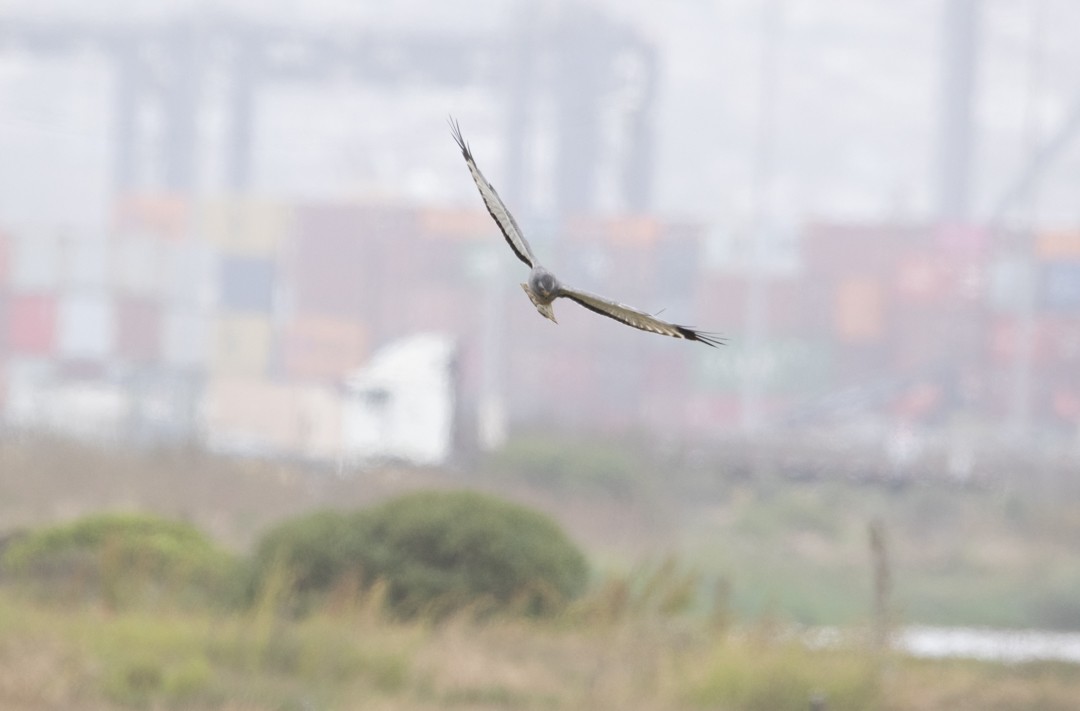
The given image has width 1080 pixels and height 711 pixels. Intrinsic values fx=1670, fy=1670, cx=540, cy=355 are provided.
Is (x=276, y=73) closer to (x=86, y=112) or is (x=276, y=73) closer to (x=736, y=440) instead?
(x=736, y=440)

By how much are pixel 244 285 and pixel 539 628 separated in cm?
6030

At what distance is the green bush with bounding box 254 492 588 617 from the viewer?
35.3 ft

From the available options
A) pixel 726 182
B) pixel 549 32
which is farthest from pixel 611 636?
pixel 726 182

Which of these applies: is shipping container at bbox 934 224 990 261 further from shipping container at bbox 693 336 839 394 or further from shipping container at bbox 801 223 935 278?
shipping container at bbox 693 336 839 394

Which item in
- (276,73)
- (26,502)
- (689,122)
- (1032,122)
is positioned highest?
(689,122)

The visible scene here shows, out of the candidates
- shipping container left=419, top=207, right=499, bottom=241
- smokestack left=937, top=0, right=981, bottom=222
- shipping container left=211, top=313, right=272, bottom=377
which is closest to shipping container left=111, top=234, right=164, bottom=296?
shipping container left=211, top=313, right=272, bottom=377

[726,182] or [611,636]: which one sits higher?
[726,182]

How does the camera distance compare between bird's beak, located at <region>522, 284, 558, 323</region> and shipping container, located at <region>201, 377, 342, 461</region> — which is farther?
shipping container, located at <region>201, 377, 342, 461</region>

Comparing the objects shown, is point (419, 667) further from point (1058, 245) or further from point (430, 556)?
point (1058, 245)

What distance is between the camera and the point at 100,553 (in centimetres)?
1127

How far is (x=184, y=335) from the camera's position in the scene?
207 feet

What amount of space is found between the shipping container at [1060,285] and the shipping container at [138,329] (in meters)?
32.8

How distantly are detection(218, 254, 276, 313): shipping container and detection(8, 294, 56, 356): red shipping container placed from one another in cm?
1164

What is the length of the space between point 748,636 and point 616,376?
5213cm
